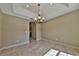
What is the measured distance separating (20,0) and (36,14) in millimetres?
1471

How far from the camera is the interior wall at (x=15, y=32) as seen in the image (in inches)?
90.1

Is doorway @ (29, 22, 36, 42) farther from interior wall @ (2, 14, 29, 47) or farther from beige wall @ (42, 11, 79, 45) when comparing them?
beige wall @ (42, 11, 79, 45)

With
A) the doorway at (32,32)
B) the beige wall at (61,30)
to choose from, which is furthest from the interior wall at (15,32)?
the beige wall at (61,30)

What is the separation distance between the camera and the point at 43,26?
2518mm

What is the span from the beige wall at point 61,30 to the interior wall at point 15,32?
57cm

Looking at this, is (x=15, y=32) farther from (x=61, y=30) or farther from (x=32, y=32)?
(x=61, y=30)

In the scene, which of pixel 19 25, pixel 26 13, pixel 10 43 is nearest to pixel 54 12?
pixel 26 13

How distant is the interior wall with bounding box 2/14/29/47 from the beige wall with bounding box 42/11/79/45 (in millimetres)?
572

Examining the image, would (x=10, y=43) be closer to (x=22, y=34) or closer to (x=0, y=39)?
(x=0, y=39)

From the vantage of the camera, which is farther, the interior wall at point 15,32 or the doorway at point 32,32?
the doorway at point 32,32

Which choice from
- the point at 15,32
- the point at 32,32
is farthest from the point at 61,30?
the point at 15,32

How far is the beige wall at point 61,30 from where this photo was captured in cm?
251

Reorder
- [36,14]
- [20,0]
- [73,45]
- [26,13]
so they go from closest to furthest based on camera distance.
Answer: [20,0] → [26,13] → [36,14] → [73,45]

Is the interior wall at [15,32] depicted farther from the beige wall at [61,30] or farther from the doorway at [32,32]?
the beige wall at [61,30]
